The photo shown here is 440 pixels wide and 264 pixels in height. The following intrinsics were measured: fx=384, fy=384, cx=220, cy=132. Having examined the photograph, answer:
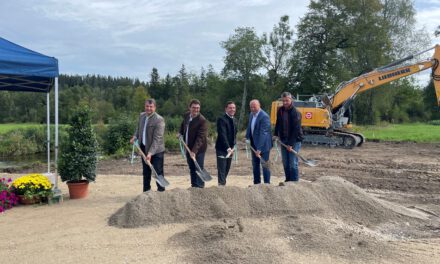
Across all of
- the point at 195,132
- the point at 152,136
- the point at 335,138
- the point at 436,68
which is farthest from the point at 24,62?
the point at 436,68

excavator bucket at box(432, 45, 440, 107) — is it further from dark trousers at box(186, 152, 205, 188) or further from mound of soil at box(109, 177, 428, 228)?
dark trousers at box(186, 152, 205, 188)

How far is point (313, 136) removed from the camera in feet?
52.6

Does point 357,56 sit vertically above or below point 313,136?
above

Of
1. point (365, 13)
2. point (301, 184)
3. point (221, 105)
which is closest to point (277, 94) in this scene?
point (221, 105)

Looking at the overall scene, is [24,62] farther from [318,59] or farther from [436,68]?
[318,59]

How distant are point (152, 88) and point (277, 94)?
99.9 ft

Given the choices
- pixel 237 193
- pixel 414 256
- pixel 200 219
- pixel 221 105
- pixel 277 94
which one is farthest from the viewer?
pixel 221 105

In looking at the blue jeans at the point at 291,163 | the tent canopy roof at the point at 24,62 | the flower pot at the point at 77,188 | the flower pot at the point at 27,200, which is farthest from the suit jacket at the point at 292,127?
the flower pot at the point at 27,200

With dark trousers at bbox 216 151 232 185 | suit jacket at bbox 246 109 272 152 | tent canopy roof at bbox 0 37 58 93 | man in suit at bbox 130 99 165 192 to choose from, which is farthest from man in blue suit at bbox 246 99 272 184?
tent canopy roof at bbox 0 37 58 93

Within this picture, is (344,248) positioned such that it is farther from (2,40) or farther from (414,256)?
(2,40)

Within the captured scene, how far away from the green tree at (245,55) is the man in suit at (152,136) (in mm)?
31046

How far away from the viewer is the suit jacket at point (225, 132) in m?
6.37

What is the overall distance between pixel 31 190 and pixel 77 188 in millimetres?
711

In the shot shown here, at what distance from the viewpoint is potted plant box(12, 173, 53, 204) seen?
238 inches
